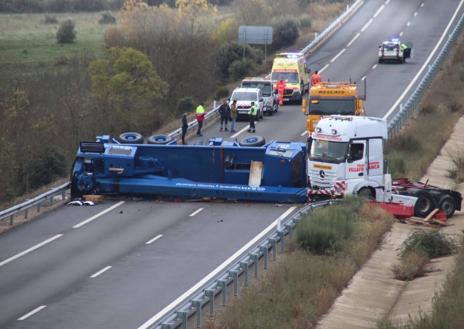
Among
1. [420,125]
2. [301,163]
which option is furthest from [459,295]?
[420,125]

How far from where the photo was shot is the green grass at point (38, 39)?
3300 inches

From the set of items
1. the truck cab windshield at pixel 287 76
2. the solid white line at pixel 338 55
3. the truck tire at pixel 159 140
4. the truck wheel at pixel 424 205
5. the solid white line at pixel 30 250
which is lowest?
the solid white line at pixel 338 55

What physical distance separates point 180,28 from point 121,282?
55284 mm

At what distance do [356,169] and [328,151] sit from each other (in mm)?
1008

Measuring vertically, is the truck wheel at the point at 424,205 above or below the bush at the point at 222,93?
above

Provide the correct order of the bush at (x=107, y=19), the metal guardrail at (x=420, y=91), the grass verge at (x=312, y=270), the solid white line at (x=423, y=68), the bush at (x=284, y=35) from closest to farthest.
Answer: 1. the grass verge at (x=312, y=270)
2. the metal guardrail at (x=420, y=91)
3. the solid white line at (x=423, y=68)
4. the bush at (x=284, y=35)
5. the bush at (x=107, y=19)

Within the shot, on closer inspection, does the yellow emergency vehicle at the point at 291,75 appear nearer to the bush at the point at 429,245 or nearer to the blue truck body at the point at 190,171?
the blue truck body at the point at 190,171

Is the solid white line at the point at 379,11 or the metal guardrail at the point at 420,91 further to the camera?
the solid white line at the point at 379,11

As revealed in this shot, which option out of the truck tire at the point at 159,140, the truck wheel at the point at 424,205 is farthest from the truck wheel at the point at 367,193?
the truck tire at the point at 159,140

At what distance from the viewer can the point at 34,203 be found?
3259 centimetres

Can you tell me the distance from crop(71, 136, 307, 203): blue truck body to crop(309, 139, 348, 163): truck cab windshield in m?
0.60

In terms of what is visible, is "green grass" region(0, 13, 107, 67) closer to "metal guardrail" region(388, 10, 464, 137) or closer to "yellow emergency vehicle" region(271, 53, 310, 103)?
"yellow emergency vehicle" region(271, 53, 310, 103)

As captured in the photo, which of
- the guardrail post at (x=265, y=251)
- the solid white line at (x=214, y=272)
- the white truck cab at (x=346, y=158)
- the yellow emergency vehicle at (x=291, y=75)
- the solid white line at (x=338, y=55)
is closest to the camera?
the solid white line at (x=214, y=272)

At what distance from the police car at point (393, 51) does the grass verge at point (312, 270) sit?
126 ft
